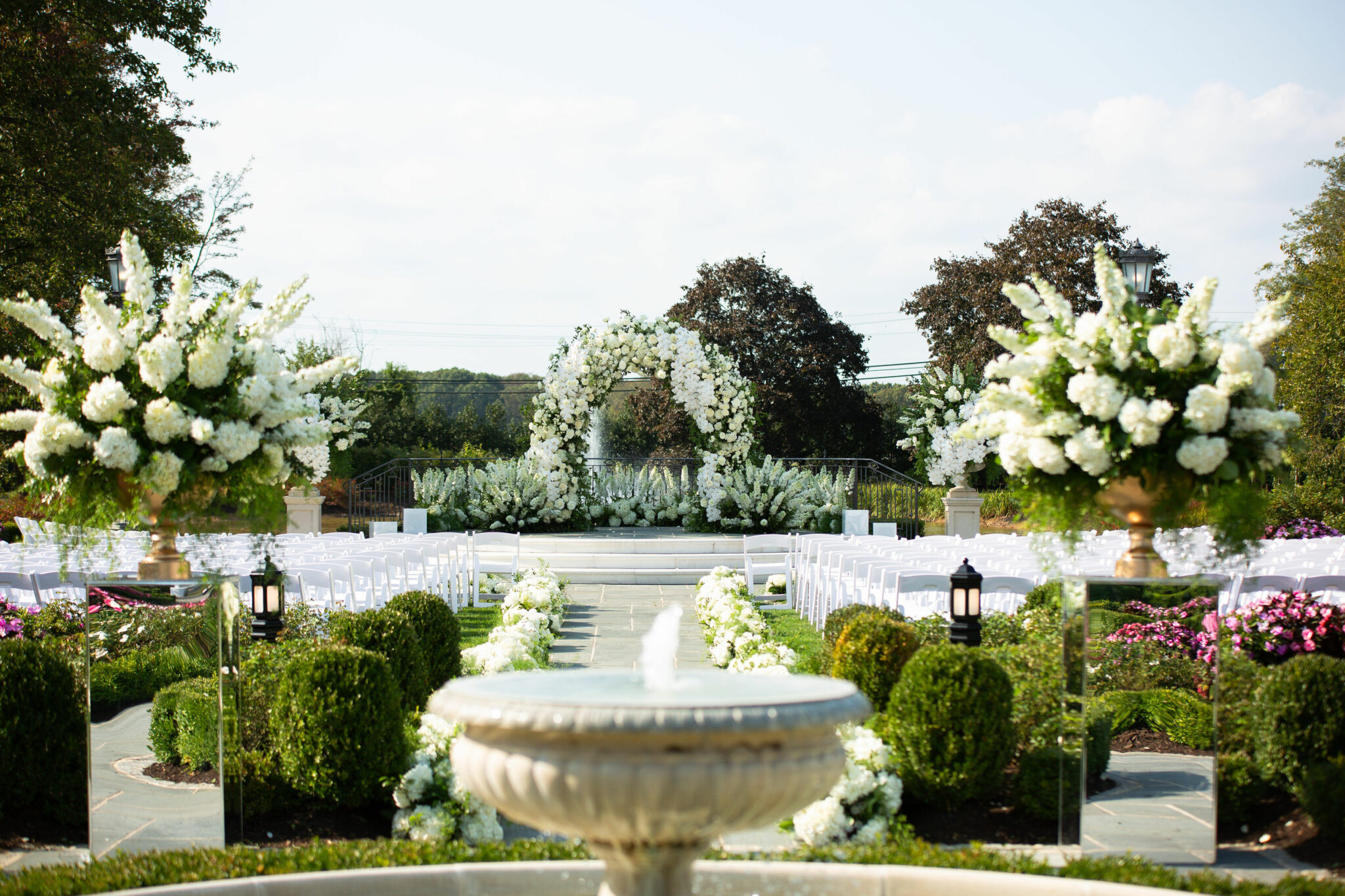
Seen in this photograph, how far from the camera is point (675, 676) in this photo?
3.49 meters

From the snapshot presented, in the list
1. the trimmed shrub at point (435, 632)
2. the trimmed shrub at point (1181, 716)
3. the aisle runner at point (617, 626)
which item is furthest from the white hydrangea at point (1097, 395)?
the aisle runner at point (617, 626)

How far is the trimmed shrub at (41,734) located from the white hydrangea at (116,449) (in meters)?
1.24

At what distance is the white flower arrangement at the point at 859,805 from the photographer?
16.7 feet

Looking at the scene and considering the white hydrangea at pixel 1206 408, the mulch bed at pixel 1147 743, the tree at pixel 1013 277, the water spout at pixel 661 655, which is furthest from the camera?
the tree at pixel 1013 277

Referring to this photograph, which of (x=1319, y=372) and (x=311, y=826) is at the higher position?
(x=1319, y=372)

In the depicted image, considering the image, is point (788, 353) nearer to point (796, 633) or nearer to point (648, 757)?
point (796, 633)

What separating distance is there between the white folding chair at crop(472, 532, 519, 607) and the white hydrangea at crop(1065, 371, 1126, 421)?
34.5 feet

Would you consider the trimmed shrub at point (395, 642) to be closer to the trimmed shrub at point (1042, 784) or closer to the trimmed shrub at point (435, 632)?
the trimmed shrub at point (435, 632)

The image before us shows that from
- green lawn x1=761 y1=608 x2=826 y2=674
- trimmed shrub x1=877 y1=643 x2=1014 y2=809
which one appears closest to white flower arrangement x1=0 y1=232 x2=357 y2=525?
trimmed shrub x1=877 y1=643 x2=1014 y2=809

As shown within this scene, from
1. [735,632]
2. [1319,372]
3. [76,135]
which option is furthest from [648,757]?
[1319,372]

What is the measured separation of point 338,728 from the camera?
5.36m

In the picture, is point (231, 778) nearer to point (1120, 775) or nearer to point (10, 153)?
point (1120, 775)

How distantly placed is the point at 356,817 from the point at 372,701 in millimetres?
638

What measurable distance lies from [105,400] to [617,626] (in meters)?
8.31
